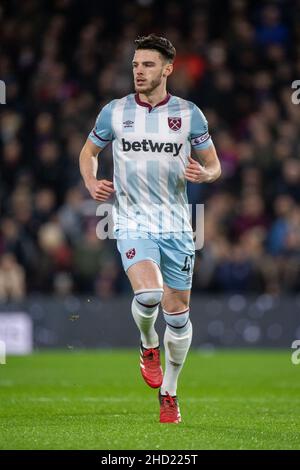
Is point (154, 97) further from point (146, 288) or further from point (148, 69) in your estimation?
point (146, 288)

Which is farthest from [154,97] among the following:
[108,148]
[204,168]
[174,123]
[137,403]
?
[108,148]

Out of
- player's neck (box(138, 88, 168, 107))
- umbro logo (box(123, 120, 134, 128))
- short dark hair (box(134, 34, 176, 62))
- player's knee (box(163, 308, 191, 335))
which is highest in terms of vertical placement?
short dark hair (box(134, 34, 176, 62))

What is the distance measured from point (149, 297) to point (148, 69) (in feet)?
5.38

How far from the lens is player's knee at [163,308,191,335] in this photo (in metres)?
8.26

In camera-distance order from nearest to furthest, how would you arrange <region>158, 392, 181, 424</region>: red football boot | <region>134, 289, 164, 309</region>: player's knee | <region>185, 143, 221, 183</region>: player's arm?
<region>134, 289, 164, 309</region>: player's knee
<region>185, 143, 221, 183</region>: player's arm
<region>158, 392, 181, 424</region>: red football boot

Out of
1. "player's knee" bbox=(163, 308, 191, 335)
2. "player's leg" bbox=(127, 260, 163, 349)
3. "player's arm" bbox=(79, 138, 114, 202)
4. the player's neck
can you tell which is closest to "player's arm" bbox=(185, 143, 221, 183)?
the player's neck

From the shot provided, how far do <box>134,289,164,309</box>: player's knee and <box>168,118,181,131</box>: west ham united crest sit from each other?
122cm

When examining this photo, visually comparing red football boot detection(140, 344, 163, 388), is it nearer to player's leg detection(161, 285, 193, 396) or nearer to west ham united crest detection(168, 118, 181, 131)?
player's leg detection(161, 285, 193, 396)

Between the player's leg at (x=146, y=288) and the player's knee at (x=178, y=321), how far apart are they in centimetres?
16

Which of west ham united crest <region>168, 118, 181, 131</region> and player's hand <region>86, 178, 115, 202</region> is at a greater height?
west ham united crest <region>168, 118, 181, 131</region>

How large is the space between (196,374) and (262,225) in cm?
432

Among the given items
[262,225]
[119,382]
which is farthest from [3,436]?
[262,225]

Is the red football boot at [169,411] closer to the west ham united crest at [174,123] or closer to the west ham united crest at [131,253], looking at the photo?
the west ham united crest at [131,253]

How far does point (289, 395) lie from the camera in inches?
429
